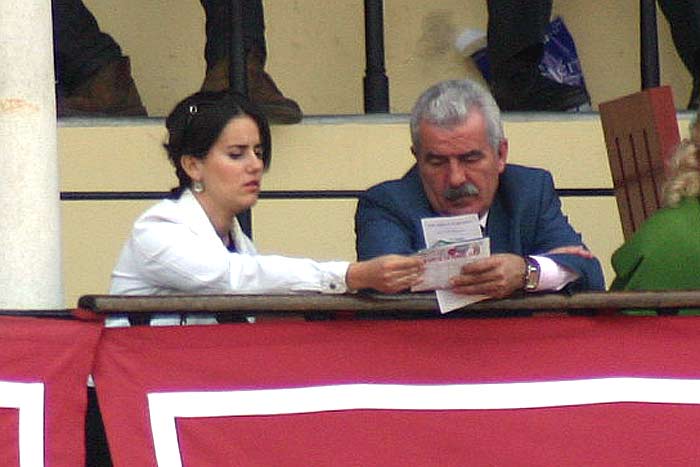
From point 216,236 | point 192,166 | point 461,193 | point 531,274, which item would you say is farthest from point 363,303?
point 192,166

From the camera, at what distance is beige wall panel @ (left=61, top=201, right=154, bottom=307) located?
7.85 m

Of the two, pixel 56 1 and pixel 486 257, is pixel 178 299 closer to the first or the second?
pixel 486 257

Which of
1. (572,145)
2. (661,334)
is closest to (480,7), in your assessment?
(572,145)

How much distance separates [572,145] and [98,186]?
1.75m

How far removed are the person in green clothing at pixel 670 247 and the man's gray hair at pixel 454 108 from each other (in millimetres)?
453

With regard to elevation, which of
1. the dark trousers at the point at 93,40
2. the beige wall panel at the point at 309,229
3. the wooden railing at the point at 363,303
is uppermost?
the dark trousers at the point at 93,40

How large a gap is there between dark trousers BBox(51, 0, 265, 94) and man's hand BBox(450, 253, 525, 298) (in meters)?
3.03

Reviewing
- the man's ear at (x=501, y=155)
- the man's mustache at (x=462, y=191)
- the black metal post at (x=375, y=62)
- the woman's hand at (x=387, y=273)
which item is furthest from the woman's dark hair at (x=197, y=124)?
the black metal post at (x=375, y=62)

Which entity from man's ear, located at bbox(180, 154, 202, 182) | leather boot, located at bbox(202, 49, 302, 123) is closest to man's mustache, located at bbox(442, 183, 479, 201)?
man's ear, located at bbox(180, 154, 202, 182)

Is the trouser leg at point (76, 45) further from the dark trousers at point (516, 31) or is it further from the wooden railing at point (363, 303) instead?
the wooden railing at point (363, 303)

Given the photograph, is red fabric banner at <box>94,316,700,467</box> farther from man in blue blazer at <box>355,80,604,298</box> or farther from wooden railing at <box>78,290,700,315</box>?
man in blue blazer at <box>355,80,604,298</box>

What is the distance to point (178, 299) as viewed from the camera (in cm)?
489

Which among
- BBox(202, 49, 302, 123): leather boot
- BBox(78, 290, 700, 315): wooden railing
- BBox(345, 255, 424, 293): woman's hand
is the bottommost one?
BBox(78, 290, 700, 315): wooden railing

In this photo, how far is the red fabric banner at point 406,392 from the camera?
16.3ft
